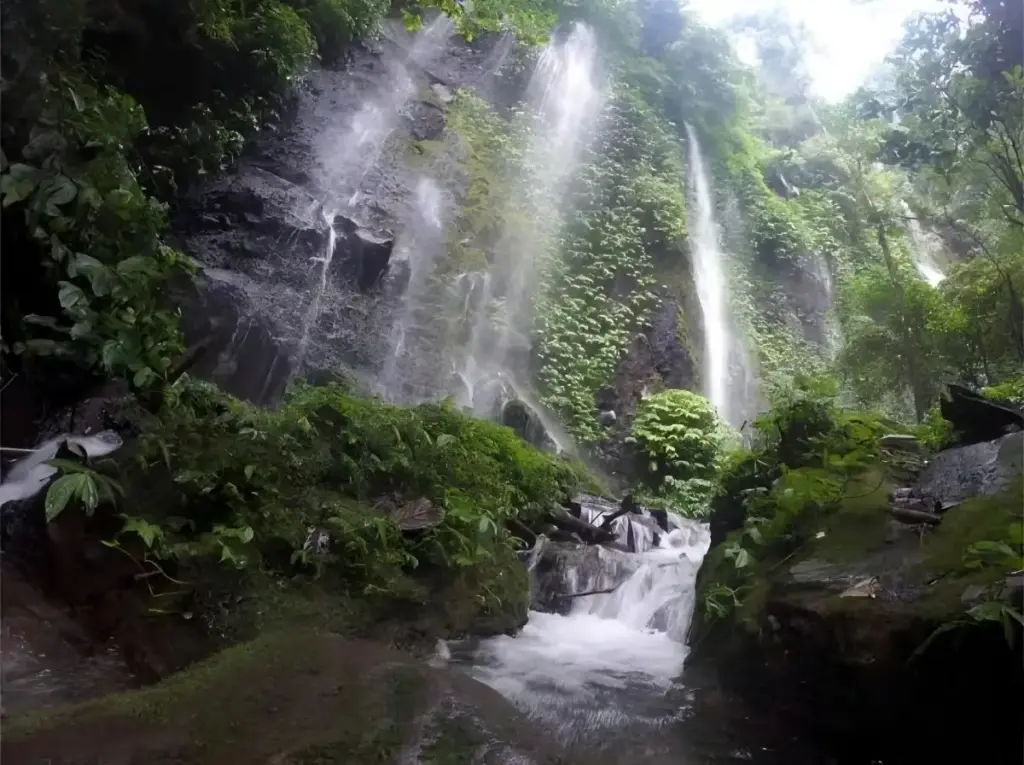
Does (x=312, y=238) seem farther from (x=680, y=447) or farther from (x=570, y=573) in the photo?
(x=680, y=447)

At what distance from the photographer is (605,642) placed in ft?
17.4

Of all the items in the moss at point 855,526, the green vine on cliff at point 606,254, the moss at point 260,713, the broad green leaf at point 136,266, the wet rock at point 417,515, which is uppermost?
the green vine on cliff at point 606,254

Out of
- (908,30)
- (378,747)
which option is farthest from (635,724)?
(908,30)

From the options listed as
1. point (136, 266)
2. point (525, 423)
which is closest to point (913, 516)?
point (136, 266)

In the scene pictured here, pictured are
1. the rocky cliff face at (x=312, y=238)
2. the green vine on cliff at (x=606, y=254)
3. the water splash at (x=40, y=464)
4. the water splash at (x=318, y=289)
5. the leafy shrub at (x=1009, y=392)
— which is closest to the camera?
the water splash at (x=40, y=464)

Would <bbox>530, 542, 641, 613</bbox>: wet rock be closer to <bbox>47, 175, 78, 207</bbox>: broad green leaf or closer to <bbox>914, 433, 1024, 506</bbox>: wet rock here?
<bbox>914, 433, 1024, 506</bbox>: wet rock

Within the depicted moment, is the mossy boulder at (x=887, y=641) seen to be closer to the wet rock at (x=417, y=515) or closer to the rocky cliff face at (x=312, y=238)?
the wet rock at (x=417, y=515)

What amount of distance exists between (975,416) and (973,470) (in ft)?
2.74

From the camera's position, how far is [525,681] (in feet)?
13.8

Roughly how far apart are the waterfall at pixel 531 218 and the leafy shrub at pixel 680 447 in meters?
2.09

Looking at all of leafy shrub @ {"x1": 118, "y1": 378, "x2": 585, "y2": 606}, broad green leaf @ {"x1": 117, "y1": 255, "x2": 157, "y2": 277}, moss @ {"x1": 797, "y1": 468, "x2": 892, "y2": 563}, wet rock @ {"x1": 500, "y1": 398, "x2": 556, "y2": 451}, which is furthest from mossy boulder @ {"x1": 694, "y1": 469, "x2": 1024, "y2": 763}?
wet rock @ {"x1": 500, "y1": 398, "x2": 556, "y2": 451}

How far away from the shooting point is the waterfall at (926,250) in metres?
16.3

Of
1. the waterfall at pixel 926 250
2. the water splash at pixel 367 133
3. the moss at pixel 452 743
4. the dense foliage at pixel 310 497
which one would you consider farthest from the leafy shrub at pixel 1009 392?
the waterfall at pixel 926 250

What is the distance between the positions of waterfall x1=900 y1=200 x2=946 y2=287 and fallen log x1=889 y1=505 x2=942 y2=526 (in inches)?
548
